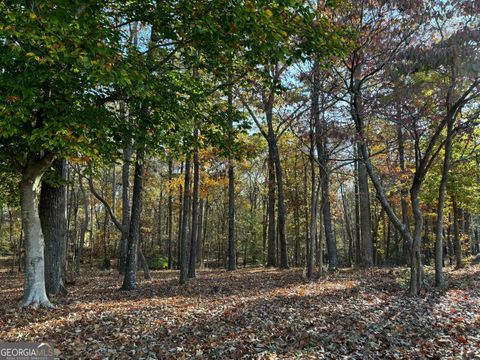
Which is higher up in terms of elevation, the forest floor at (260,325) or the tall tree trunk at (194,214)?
the tall tree trunk at (194,214)

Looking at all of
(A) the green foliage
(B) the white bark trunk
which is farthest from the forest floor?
(A) the green foliage

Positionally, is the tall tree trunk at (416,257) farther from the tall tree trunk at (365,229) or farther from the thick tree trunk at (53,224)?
the thick tree trunk at (53,224)

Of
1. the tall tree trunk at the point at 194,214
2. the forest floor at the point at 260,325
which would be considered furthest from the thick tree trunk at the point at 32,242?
the tall tree trunk at the point at 194,214

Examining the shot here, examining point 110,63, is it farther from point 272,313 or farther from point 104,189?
point 104,189

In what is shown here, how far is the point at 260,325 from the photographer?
5.82 metres

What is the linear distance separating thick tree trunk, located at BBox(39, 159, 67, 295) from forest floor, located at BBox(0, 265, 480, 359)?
2.60ft

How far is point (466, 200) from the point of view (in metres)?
15.8

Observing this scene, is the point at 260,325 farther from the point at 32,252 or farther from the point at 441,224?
the point at 441,224

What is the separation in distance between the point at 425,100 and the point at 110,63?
7.99 meters

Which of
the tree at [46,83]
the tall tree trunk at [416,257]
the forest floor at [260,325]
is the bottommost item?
the forest floor at [260,325]

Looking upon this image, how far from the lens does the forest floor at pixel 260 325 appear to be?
15.8 ft

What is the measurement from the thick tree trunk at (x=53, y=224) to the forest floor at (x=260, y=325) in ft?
2.60

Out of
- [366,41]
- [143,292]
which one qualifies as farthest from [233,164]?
[366,41]

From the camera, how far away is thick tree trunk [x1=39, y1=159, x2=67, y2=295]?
8586mm
